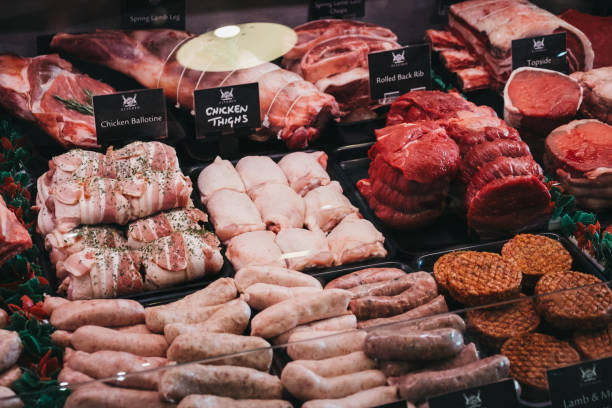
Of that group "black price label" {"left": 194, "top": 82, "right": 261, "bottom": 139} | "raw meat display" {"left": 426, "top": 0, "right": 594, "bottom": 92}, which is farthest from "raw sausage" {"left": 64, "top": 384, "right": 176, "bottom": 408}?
"raw meat display" {"left": 426, "top": 0, "right": 594, "bottom": 92}

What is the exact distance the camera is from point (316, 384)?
2.06 metres

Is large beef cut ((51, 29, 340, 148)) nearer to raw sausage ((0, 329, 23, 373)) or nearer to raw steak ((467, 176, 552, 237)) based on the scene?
raw steak ((467, 176, 552, 237))

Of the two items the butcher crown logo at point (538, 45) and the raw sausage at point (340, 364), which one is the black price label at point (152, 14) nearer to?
the butcher crown logo at point (538, 45)

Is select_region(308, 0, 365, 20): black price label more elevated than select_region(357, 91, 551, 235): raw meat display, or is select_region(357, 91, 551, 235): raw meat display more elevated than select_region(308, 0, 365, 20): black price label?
select_region(308, 0, 365, 20): black price label

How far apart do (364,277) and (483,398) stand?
0.88 metres

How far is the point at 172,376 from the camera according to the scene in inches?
76.9

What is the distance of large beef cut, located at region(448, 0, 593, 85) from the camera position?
4.01 metres

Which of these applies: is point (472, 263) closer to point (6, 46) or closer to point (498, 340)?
point (498, 340)

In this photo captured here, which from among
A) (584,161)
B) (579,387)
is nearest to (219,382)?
(579,387)

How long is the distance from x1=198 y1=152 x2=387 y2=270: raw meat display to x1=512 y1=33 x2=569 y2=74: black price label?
4.26 feet

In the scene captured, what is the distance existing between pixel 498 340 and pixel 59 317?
1.59m

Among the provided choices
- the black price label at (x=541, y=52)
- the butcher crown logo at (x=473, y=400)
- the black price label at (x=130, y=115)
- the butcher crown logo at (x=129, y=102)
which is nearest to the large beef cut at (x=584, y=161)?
the black price label at (x=541, y=52)

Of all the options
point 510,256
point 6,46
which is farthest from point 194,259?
point 6,46

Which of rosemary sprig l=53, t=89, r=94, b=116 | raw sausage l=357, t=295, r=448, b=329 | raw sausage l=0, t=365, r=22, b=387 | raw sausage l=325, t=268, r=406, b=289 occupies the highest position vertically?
rosemary sprig l=53, t=89, r=94, b=116
